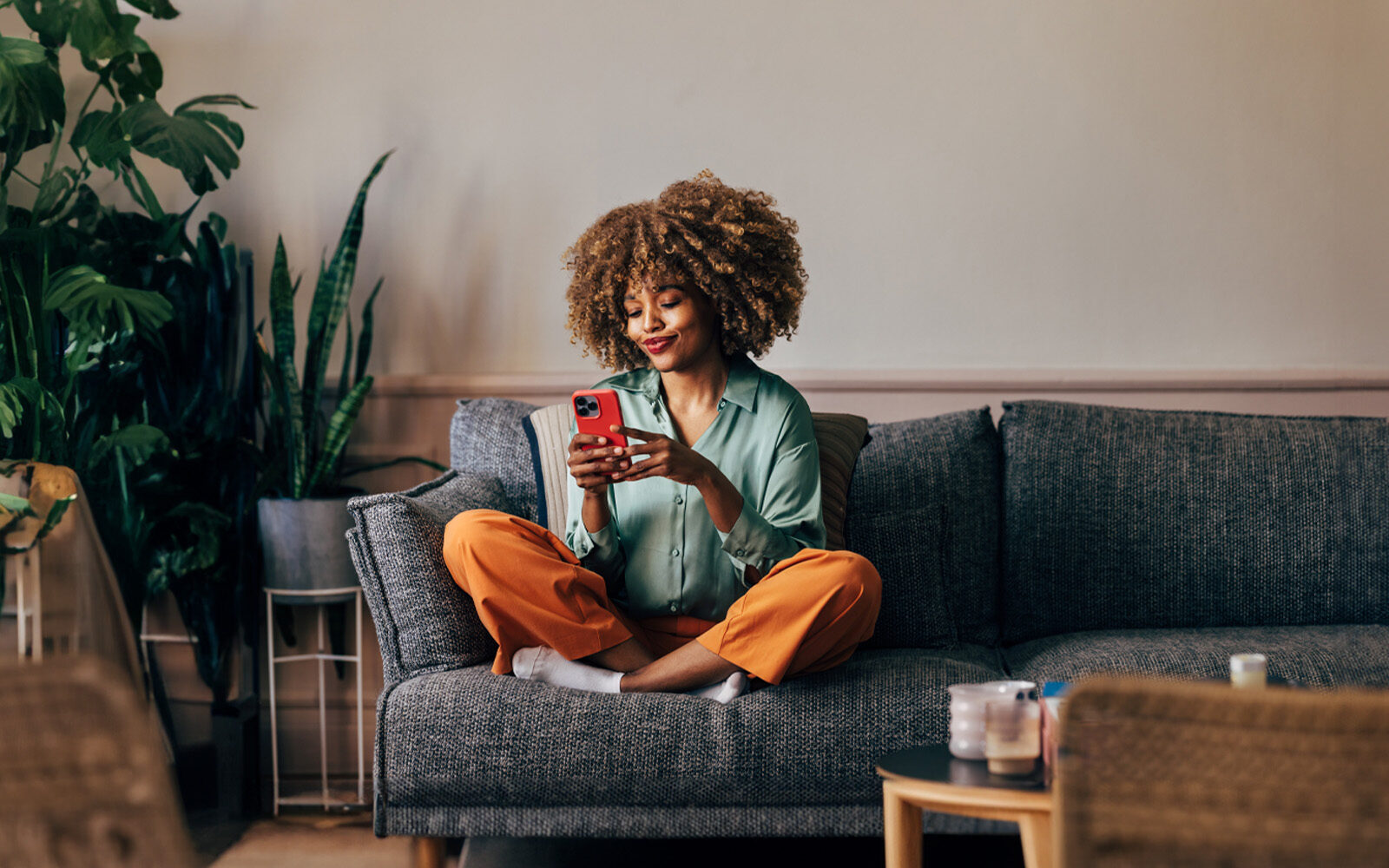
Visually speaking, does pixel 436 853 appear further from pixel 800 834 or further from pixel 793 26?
pixel 793 26

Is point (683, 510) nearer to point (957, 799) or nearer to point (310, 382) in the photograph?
point (957, 799)

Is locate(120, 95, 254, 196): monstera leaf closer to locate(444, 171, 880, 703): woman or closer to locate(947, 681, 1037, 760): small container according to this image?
locate(444, 171, 880, 703): woman

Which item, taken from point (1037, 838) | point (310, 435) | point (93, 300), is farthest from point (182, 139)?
point (1037, 838)

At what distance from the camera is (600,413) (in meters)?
1.62

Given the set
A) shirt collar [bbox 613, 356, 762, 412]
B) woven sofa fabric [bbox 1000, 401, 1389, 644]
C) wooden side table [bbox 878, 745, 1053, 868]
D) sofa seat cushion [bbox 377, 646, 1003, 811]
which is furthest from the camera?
woven sofa fabric [bbox 1000, 401, 1389, 644]

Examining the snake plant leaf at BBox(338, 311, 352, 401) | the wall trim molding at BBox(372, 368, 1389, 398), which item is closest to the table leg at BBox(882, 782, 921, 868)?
the wall trim molding at BBox(372, 368, 1389, 398)

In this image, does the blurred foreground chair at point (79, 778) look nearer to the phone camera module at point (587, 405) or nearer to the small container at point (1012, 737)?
the small container at point (1012, 737)

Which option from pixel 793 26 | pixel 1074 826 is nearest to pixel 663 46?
pixel 793 26

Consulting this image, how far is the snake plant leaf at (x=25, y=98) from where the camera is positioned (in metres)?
1.93

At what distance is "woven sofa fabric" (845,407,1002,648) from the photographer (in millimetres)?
1975

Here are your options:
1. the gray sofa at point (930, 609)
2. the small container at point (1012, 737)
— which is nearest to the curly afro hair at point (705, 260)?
the gray sofa at point (930, 609)

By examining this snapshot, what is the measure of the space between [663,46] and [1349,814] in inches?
89.2

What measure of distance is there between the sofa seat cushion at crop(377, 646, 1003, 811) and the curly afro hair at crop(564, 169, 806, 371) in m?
0.64

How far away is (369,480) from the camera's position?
→ 2.55 meters
